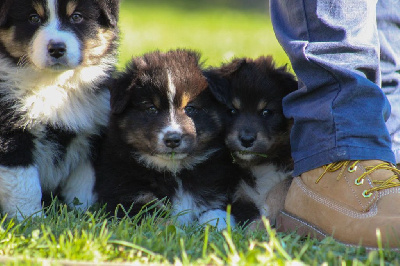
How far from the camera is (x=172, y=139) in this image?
343 cm

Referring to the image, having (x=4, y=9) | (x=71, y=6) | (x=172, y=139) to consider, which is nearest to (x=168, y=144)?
(x=172, y=139)

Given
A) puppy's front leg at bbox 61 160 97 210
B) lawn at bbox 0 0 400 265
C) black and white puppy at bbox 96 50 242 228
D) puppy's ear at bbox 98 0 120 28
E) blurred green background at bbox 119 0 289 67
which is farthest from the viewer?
blurred green background at bbox 119 0 289 67

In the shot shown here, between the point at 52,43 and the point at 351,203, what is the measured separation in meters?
2.02

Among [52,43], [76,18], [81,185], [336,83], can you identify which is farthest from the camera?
[81,185]

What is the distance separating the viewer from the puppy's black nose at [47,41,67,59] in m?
3.56

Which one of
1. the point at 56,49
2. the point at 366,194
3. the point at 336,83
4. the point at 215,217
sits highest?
the point at 56,49

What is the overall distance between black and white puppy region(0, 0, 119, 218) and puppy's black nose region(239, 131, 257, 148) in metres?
1.01

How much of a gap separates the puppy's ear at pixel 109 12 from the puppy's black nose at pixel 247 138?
3.98ft

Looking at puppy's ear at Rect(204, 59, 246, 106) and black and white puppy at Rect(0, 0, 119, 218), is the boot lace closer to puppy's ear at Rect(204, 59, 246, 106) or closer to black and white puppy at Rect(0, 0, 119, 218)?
puppy's ear at Rect(204, 59, 246, 106)

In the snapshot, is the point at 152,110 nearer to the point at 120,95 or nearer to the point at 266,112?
the point at 120,95

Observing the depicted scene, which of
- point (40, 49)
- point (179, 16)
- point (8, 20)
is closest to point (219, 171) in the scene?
point (40, 49)

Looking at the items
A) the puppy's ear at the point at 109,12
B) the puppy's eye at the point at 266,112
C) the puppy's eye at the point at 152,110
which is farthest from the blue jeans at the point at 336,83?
the puppy's ear at the point at 109,12

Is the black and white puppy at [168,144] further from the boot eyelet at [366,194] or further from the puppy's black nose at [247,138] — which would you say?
the boot eyelet at [366,194]

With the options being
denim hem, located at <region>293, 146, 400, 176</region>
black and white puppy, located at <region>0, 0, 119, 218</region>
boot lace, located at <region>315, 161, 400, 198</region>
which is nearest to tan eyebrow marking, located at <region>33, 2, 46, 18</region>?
black and white puppy, located at <region>0, 0, 119, 218</region>
